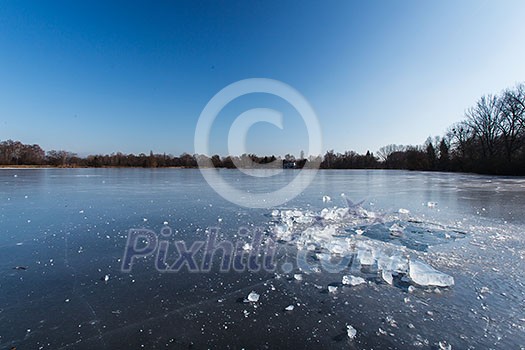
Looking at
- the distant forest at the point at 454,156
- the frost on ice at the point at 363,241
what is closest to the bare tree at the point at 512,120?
the distant forest at the point at 454,156

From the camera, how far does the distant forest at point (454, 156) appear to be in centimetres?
3484

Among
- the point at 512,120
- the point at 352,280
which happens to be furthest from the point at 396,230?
the point at 512,120

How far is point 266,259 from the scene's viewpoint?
3.44m

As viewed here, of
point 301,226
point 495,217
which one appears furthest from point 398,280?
point 495,217

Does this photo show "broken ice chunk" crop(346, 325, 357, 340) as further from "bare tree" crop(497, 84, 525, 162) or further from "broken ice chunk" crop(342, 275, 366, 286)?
"bare tree" crop(497, 84, 525, 162)

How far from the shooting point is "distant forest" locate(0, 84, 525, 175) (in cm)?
3484

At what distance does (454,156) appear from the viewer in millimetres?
51094

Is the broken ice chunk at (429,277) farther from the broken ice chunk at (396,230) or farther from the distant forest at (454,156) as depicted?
the distant forest at (454,156)

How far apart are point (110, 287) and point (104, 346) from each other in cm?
98

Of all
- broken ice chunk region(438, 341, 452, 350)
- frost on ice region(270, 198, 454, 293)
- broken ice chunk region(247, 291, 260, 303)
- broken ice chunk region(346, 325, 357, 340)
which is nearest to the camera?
broken ice chunk region(438, 341, 452, 350)

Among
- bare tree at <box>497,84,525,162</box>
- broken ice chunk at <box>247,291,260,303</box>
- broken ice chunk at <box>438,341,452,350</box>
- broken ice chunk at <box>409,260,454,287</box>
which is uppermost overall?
bare tree at <box>497,84,525,162</box>

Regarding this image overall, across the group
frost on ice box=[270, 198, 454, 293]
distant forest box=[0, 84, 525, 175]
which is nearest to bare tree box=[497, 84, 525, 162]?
distant forest box=[0, 84, 525, 175]

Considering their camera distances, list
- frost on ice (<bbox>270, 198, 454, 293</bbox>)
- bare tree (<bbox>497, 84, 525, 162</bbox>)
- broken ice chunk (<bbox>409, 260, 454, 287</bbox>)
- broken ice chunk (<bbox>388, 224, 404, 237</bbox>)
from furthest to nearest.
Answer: bare tree (<bbox>497, 84, 525, 162</bbox>) → broken ice chunk (<bbox>388, 224, 404, 237</bbox>) → frost on ice (<bbox>270, 198, 454, 293</bbox>) → broken ice chunk (<bbox>409, 260, 454, 287</bbox>)

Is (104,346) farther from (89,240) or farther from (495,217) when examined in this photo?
(495,217)
